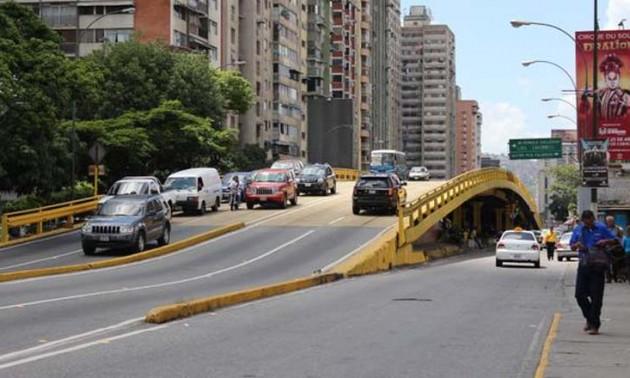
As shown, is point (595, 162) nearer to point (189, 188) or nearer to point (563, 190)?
point (189, 188)

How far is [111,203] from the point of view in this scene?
32.6m

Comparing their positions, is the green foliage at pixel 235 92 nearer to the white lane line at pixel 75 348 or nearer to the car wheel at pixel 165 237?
the car wheel at pixel 165 237

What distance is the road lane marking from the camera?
10438mm

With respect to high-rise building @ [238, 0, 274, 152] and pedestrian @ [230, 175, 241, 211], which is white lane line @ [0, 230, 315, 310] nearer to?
pedestrian @ [230, 175, 241, 211]

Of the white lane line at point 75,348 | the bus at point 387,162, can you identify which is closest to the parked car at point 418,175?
the bus at point 387,162

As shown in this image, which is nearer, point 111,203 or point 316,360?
point 316,360

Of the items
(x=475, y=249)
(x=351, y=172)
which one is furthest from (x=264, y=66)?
(x=475, y=249)

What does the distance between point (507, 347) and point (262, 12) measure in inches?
3811

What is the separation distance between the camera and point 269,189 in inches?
1929

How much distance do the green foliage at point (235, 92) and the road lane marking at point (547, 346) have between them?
6503cm

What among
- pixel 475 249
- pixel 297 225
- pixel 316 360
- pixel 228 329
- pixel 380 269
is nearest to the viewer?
pixel 316 360

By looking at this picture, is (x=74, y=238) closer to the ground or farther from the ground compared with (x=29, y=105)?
closer to the ground

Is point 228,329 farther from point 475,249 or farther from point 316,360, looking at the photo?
point 475,249

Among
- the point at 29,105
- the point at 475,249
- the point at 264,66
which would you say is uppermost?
the point at 264,66
